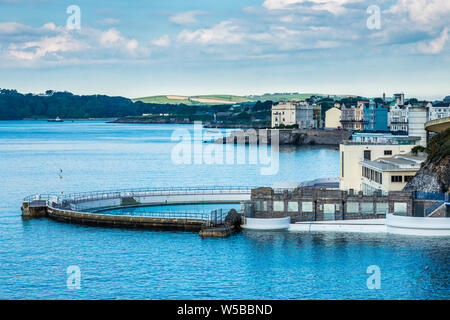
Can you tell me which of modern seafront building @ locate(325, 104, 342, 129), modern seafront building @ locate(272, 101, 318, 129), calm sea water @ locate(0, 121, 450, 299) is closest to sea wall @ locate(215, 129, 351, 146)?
modern seafront building @ locate(272, 101, 318, 129)

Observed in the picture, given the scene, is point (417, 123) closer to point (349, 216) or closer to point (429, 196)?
point (429, 196)

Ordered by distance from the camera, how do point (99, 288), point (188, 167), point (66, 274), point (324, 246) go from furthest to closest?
1. point (188, 167)
2. point (324, 246)
3. point (66, 274)
4. point (99, 288)

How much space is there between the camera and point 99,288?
29312 mm

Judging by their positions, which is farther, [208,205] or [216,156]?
[216,156]

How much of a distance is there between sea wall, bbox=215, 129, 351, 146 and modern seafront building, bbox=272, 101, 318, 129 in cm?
1070

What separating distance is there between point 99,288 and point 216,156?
8779cm

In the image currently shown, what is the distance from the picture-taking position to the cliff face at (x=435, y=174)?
40656 mm

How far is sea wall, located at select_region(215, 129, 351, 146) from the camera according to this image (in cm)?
15475

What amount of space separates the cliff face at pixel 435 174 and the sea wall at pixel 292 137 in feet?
349

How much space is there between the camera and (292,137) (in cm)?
15950

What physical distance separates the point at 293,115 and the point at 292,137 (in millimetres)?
17216
